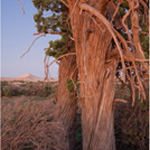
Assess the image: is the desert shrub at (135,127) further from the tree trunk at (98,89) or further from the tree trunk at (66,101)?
A: the tree trunk at (66,101)

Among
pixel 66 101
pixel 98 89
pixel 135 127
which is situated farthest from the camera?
pixel 66 101

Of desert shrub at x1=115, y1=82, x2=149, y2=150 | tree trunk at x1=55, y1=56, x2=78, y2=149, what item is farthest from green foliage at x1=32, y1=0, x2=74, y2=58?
desert shrub at x1=115, y1=82, x2=149, y2=150

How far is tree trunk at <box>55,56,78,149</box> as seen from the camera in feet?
18.1

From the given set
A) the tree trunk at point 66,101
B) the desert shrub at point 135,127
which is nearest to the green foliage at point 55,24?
the tree trunk at point 66,101

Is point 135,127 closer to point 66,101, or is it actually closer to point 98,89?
point 98,89

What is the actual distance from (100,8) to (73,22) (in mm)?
696

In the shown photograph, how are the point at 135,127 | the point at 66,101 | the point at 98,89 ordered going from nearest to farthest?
the point at 98,89 → the point at 135,127 → the point at 66,101

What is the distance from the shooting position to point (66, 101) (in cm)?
556

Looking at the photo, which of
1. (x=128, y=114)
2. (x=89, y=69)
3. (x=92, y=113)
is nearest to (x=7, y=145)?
(x=92, y=113)

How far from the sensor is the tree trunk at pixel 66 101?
5.53 metres

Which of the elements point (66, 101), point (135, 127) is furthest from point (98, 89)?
point (135, 127)

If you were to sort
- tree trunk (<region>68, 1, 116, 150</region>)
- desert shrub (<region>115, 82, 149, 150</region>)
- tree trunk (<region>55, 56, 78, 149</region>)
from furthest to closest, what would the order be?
tree trunk (<region>55, 56, 78, 149</region>) < desert shrub (<region>115, 82, 149, 150</region>) < tree trunk (<region>68, 1, 116, 150</region>)

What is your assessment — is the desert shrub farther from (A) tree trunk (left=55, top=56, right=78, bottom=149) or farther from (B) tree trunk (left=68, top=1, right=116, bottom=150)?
(A) tree trunk (left=55, top=56, right=78, bottom=149)

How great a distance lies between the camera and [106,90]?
13.3ft
